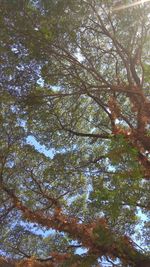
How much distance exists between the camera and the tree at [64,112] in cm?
1167

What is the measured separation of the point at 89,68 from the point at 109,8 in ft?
6.85

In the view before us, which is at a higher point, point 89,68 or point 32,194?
point 89,68

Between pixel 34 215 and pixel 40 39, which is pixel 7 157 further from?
pixel 40 39

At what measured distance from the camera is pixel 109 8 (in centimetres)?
1326

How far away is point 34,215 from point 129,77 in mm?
4912

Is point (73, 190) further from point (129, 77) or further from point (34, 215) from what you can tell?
point (129, 77)

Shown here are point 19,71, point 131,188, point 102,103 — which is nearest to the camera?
point 131,188

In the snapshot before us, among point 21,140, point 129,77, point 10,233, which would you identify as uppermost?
→ point 129,77

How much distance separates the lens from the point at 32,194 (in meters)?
13.6

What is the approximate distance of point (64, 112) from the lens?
14.0m

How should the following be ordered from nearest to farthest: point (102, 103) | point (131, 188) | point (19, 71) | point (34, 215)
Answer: point (131, 188) < point (34, 215) < point (19, 71) < point (102, 103)

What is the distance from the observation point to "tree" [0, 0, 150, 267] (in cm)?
1167

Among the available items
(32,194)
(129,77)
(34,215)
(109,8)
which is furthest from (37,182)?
(109,8)

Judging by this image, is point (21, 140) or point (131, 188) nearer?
point (131, 188)
